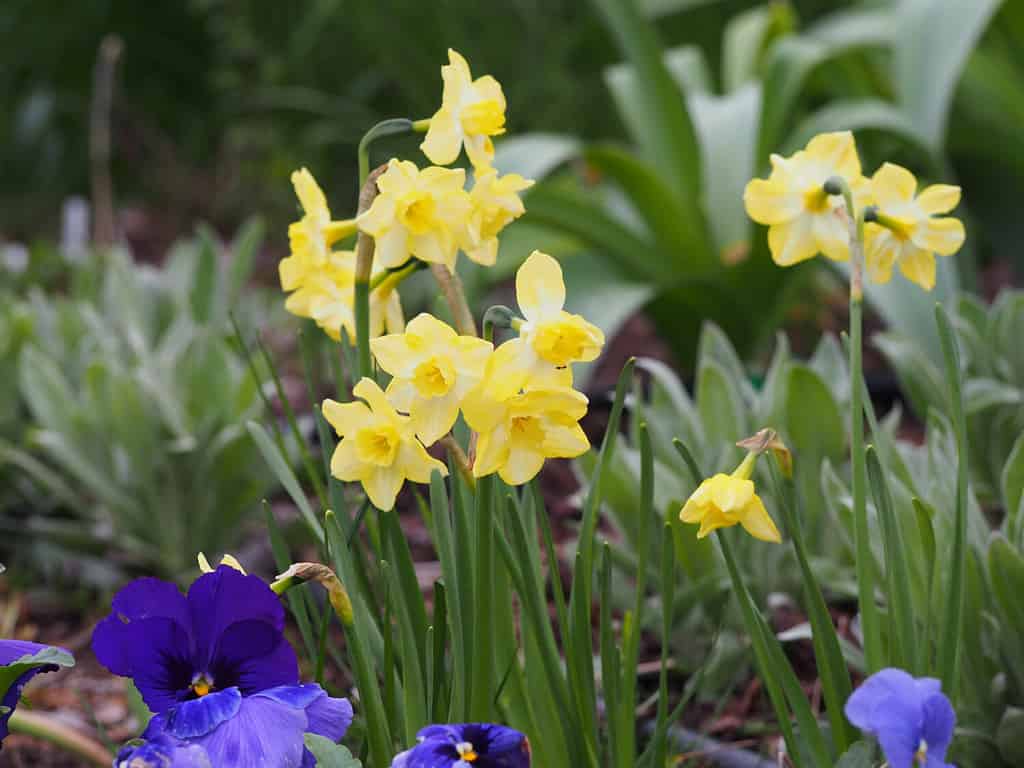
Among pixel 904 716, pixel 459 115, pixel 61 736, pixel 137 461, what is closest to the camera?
pixel 904 716

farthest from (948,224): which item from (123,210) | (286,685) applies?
(123,210)

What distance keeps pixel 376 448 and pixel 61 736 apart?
0.56 meters

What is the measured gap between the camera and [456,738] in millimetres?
643

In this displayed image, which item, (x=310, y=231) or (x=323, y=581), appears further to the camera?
(x=310, y=231)

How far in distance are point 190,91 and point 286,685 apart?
3.94 meters

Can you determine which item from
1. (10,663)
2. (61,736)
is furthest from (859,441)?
(61,736)

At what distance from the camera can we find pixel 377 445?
0.70 m

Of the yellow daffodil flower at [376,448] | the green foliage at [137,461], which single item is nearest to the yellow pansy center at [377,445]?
the yellow daffodil flower at [376,448]

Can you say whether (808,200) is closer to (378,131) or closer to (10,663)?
(378,131)

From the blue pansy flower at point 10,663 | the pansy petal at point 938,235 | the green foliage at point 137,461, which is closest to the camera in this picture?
the blue pansy flower at point 10,663

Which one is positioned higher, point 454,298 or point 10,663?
point 454,298

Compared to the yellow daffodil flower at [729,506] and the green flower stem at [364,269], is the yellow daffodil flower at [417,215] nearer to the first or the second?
the green flower stem at [364,269]

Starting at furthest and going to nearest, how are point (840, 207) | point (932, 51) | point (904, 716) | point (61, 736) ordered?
point (932, 51)
point (61, 736)
point (840, 207)
point (904, 716)

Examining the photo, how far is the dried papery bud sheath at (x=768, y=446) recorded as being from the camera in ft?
2.33
